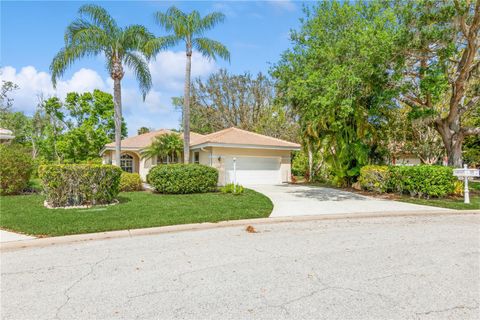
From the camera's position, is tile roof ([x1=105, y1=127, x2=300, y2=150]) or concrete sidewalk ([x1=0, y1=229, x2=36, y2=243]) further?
tile roof ([x1=105, y1=127, x2=300, y2=150])

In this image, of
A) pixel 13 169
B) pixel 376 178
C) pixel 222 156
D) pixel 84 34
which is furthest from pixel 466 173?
pixel 13 169

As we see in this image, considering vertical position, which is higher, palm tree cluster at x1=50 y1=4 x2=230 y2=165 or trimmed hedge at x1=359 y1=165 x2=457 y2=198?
palm tree cluster at x1=50 y1=4 x2=230 y2=165

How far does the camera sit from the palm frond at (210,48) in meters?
14.3

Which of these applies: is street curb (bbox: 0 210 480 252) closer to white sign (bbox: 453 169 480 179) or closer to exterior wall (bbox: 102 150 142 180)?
white sign (bbox: 453 169 480 179)

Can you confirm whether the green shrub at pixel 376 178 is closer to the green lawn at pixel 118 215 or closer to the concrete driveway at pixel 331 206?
the concrete driveway at pixel 331 206

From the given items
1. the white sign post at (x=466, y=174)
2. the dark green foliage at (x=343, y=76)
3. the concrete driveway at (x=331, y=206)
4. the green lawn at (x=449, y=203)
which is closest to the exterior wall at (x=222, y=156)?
the dark green foliage at (x=343, y=76)

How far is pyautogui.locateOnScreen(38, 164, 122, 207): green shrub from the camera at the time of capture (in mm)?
Answer: 9461

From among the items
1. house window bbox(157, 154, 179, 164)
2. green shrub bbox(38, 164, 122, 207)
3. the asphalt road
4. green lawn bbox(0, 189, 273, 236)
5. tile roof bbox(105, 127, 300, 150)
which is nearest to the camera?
the asphalt road

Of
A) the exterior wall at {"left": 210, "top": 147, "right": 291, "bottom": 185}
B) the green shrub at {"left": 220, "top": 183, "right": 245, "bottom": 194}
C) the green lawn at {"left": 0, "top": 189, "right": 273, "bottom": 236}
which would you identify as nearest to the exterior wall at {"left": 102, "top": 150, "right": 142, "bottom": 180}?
the exterior wall at {"left": 210, "top": 147, "right": 291, "bottom": 185}

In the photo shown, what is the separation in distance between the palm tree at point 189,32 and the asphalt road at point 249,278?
394 inches

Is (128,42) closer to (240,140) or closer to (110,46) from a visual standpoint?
(110,46)

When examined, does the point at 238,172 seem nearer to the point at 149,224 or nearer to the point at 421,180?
the point at 421,180

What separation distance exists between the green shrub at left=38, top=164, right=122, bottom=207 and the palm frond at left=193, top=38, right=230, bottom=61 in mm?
7559

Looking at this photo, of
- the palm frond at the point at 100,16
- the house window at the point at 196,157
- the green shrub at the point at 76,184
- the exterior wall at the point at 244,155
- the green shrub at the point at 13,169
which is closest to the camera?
the green shrub at the point at 76,184
